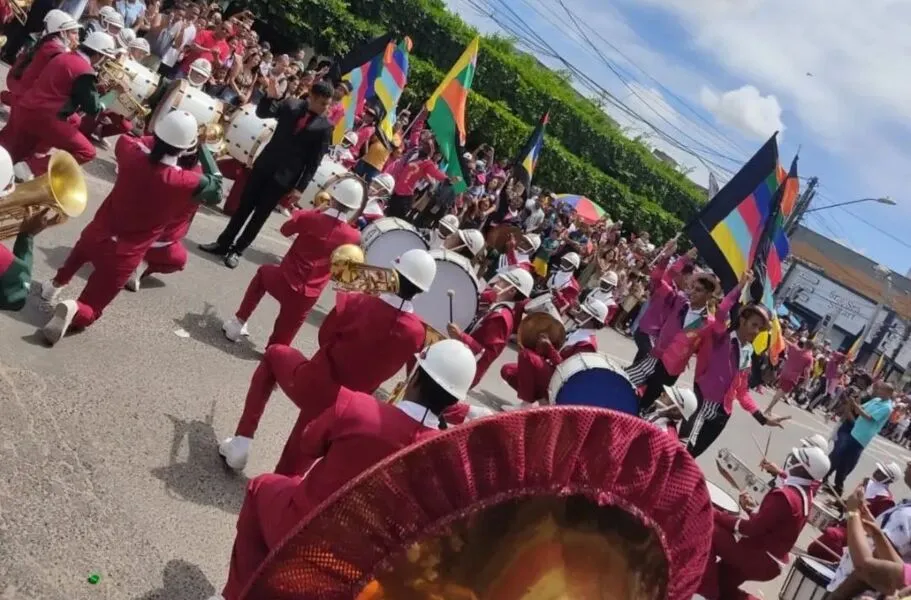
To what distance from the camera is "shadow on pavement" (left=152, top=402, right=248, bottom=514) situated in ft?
14.9

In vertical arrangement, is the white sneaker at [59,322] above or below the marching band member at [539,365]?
below

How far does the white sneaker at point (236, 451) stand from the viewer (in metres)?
4.87

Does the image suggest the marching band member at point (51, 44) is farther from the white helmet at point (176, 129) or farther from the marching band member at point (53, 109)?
the white helmet at point (176, 129)

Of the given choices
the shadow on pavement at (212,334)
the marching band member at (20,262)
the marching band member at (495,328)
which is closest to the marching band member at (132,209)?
the shadow on pavement at (212,334)

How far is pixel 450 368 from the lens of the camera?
10.8ft

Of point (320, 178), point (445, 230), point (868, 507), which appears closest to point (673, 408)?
point (868, 507)

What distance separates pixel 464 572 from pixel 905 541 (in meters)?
4.55

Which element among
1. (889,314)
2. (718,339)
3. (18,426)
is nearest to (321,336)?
(18,426)

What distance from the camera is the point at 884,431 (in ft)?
84.3

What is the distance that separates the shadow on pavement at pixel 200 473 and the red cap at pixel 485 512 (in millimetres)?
3161

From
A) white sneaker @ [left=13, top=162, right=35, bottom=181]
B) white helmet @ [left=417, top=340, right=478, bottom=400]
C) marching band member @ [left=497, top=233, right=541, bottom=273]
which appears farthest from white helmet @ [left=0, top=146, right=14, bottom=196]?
marching band member @ [left=497, top=233, right=541, bottom=273]

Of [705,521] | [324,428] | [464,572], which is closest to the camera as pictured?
[464,572]

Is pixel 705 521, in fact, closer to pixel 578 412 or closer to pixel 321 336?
pixel 578 412

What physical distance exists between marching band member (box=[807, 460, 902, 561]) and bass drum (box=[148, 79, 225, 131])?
627 cm
